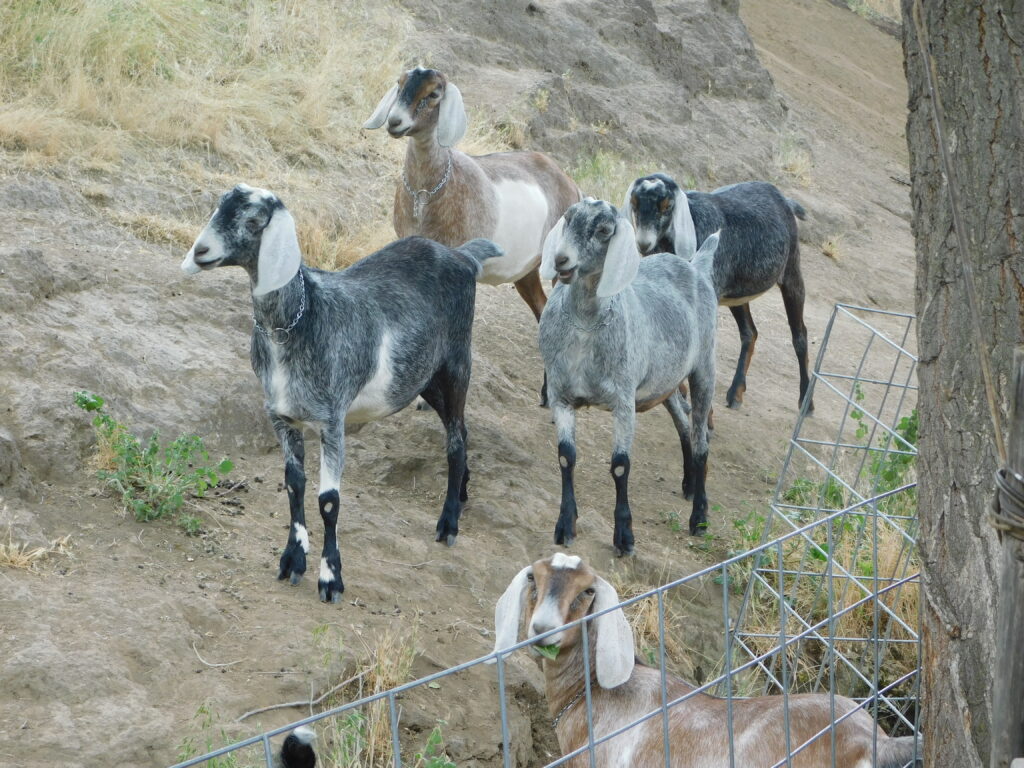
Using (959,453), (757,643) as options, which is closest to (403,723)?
(757,643)

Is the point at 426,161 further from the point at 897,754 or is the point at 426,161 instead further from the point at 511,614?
the point at 897,754

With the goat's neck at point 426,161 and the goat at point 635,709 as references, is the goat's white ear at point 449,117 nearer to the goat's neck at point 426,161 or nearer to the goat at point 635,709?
the goat's neck at point 426,161

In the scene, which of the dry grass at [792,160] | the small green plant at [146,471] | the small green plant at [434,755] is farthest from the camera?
the dry grass at [792,160]

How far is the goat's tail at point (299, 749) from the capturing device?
2490mm

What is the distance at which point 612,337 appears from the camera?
18.5ft

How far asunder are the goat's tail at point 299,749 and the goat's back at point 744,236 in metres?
5.55

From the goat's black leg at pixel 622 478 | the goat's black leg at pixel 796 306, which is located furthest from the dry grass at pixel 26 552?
the goat's black leg at pixel 796 306

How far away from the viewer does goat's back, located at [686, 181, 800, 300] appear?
25.7 feet

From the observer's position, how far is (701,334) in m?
6.37

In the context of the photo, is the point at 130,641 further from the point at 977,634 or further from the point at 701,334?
the point at 701,334

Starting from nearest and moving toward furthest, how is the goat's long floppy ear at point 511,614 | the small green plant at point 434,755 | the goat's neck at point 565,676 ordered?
the small green plant at point 434,755 < the goat's long floppy ear at point 511,614 < the goat's neck at point 565,676

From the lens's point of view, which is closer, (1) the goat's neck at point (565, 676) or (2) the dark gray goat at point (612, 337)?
(1) the goat's neck at point (565, 676)

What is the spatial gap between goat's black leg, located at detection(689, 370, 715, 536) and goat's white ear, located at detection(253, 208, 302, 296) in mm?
2497

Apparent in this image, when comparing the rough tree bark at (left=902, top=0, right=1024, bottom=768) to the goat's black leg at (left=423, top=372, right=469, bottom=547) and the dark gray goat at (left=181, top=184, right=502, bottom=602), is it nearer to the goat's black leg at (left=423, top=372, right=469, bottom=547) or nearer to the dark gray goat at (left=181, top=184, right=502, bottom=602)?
the dark gray goat at (left=181, top=184, right=502, bottom=602)
